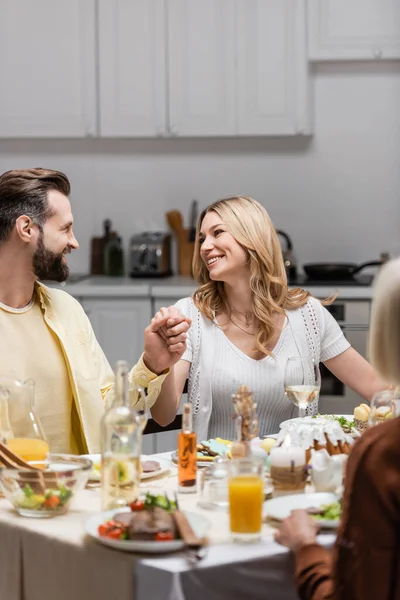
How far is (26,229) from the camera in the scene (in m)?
2.63

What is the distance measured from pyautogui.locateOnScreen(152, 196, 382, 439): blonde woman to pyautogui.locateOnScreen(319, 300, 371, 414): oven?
1.51m

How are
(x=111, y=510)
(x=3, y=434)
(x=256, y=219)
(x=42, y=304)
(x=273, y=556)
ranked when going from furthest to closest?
(x=256, y=219) → (x=42, y=304) → (x=3, y=434) → (x=111, y=510) → (x=273, y=556)

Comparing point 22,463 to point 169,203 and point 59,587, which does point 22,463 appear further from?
point 169,203

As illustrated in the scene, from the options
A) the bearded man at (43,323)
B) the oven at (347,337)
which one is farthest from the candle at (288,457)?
the oven at (347,337)

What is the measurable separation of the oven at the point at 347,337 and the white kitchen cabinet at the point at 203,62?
108 cm

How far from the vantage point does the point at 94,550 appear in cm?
163

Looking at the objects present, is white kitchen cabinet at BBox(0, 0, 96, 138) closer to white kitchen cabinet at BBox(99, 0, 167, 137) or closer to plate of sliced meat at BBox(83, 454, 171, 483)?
white kitchen cabinet at BBox(99, 0, 167, 137)

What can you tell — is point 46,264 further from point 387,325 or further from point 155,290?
point 155,290

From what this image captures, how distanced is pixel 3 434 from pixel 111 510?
0.34 m

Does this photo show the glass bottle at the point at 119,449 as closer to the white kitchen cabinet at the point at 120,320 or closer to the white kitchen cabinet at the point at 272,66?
the white kitchen cabinet at the point at 120,320

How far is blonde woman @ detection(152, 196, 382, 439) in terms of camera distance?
2.81 meters

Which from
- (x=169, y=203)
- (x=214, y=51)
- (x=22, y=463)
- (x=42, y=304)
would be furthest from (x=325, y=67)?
(x=22, y=463)

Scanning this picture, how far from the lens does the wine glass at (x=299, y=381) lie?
2252mm

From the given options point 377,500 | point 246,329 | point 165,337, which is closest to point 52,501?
point 377,500
